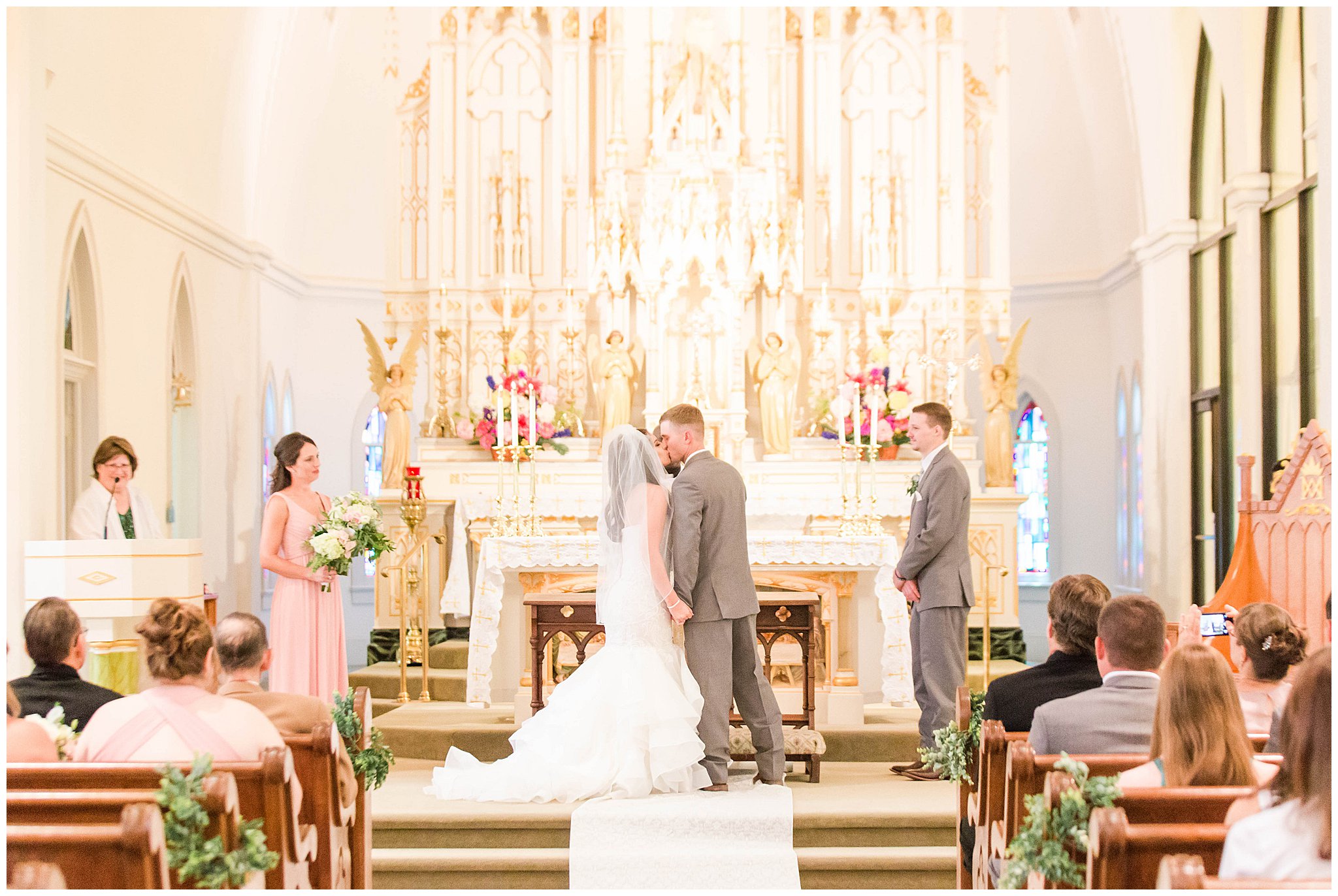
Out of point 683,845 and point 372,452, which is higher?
point 372,452

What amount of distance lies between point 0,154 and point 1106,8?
38.4ft

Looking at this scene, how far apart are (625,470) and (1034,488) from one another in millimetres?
11396

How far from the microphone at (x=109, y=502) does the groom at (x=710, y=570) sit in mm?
3568

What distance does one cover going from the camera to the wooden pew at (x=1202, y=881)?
2387mm

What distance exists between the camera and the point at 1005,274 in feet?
36.7

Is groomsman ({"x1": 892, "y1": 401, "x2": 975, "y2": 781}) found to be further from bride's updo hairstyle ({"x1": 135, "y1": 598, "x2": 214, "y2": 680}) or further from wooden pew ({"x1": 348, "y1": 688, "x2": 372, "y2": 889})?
bride's updo hairstyle ({"x1": 135, "y1": 598, "x2": 214, "y2": 680})

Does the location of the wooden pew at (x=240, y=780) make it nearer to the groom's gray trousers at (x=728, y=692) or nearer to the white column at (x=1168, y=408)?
the groom's gray trousers at (x=728, y=692)

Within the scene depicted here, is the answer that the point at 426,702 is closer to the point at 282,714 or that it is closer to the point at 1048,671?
the point at 282,714

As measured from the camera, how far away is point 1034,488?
16141 mm

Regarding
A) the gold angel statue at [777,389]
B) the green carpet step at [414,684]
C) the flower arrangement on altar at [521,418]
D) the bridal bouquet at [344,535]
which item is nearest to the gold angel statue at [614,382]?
the flower arrangement on altar at [521,418]

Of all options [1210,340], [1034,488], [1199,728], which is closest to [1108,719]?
[1199,728]

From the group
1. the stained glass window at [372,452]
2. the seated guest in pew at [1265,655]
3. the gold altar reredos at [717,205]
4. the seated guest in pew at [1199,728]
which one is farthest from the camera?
the stained glass window at [372,452]

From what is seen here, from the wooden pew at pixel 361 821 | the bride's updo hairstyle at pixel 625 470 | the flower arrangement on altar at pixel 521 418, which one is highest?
the flower arrangement on altar at pixel 521 418

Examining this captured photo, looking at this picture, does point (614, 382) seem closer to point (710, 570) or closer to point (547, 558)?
point (547, 558)
